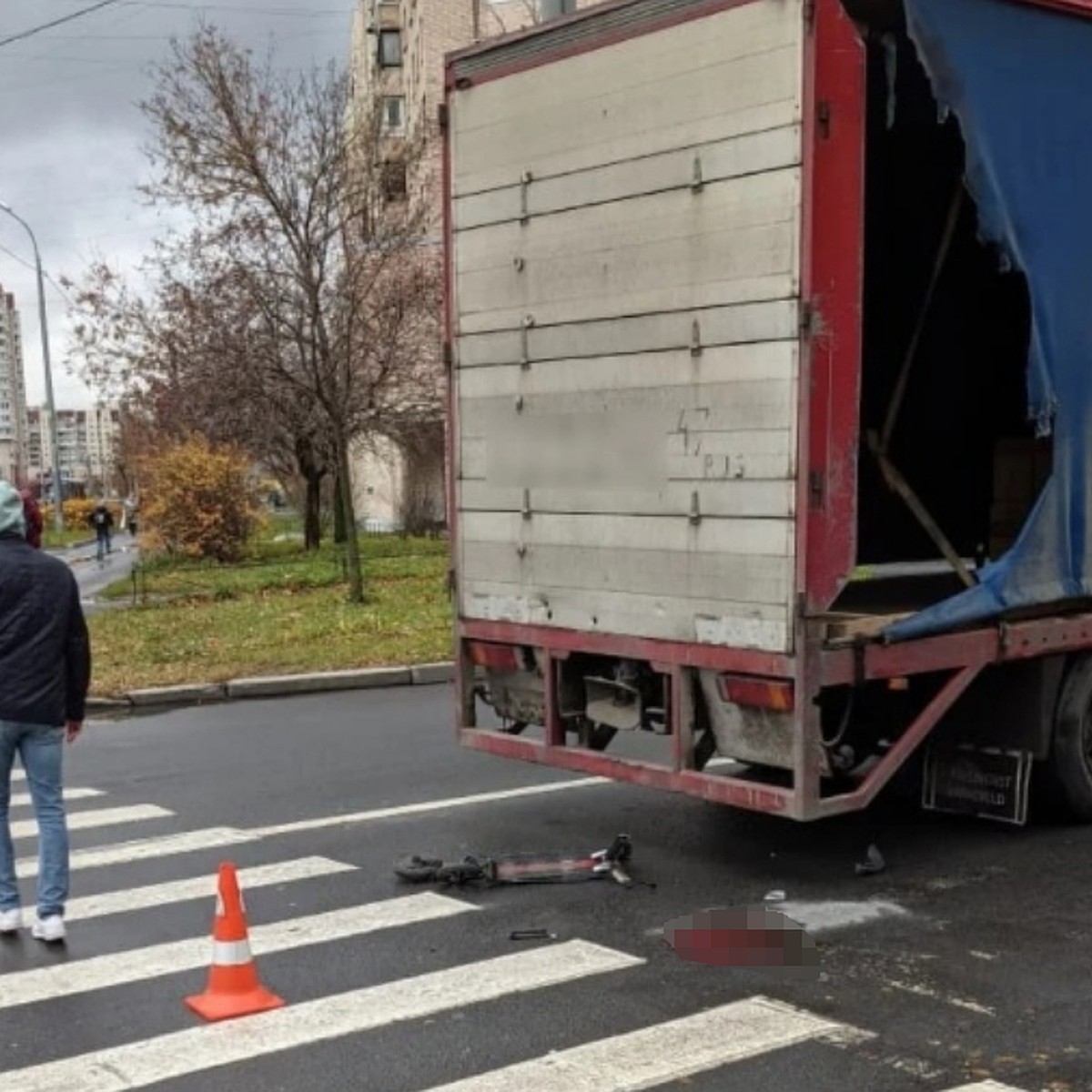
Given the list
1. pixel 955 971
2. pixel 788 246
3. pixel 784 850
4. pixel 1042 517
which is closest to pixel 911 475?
pixel 1042 517

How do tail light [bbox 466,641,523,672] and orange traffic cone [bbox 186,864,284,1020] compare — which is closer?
orange traffic cone [bbox 186,864,284,1020]

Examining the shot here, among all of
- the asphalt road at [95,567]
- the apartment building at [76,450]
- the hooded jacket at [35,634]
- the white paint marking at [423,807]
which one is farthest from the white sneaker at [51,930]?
the apartment building at [76,450]

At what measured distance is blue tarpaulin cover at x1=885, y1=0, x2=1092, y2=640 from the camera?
610 centimetres

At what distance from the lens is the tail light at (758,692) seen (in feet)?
18.9

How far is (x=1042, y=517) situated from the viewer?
6.60 metres

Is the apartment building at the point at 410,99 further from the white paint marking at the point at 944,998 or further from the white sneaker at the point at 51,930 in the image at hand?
the white paint marking at the point at 944,998

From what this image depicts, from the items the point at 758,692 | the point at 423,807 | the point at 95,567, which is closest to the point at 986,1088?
the point at 758,692

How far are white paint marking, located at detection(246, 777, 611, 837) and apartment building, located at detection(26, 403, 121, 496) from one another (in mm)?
80695

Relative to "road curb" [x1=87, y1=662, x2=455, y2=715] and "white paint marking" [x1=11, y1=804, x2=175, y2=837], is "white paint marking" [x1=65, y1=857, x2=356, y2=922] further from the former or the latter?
"road curb" [x1=87, y1=662, x2=455, y2=715]

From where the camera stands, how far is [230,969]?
481cm

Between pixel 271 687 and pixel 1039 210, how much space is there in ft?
26.8

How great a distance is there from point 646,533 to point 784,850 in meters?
1.75

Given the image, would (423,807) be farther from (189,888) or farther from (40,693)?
(40,693)

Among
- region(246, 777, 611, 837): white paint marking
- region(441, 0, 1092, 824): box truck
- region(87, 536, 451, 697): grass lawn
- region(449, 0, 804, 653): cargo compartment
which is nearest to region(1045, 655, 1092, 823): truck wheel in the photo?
region(441, 0, 1092, 824): box truck
